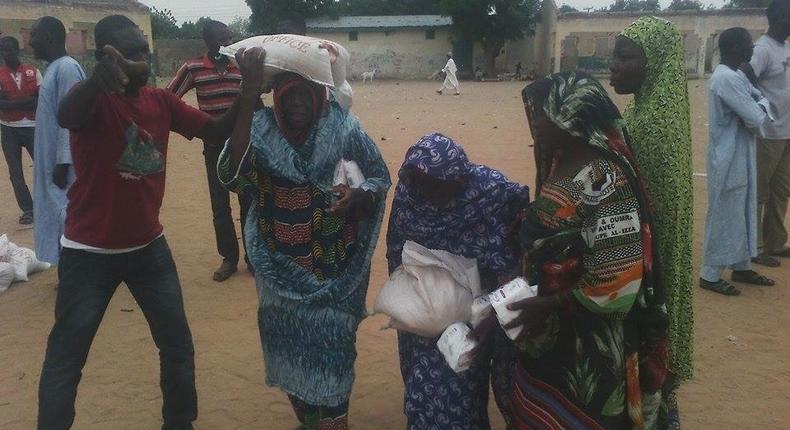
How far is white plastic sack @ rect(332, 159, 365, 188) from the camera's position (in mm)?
2957

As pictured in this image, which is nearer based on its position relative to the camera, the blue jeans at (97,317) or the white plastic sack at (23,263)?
the blue jeans at (97,317)

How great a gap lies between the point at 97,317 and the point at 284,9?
47599mm

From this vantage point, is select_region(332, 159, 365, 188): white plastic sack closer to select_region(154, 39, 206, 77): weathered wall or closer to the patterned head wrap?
the patterned head wrap

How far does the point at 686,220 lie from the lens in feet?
9.68

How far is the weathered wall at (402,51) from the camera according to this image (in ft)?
147

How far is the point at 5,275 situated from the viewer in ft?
18.5

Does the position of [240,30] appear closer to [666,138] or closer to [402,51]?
[402,51]

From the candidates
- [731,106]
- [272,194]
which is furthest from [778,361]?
[272,194]

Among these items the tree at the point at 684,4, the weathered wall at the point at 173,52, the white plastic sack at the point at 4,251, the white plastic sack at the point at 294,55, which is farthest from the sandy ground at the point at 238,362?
the tree at the point at 684,4

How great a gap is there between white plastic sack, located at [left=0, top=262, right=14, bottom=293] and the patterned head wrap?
5.00 m

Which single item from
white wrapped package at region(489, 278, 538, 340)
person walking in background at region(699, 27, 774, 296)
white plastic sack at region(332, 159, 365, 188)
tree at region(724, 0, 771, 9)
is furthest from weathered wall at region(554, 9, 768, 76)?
white wrapped package at region(489, 278, 538, 340)

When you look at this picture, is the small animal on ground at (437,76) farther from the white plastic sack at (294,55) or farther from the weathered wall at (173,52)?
the white plastic sack at (294,55)

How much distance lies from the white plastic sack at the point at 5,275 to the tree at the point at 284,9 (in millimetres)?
43545

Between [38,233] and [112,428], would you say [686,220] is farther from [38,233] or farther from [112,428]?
[38,233]
